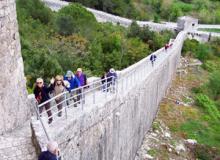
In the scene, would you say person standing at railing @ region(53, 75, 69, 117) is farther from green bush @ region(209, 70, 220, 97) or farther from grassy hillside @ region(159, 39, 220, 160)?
green bush @ region(209, 70, 220, 97)

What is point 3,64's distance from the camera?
945cm

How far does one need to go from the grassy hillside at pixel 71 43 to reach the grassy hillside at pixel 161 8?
16568mm

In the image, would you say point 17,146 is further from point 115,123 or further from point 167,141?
point 167,141

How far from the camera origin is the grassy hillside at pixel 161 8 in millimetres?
55062

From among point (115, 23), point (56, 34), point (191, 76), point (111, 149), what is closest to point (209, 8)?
point (115, 23)

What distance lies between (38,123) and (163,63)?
16462 millimetres

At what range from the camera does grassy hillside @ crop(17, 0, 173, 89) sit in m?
22.0

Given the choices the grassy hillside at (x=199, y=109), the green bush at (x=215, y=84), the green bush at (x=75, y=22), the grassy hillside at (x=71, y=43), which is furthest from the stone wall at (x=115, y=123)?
the green bush at (x=75, y=22)

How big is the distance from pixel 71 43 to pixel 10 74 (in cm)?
1919

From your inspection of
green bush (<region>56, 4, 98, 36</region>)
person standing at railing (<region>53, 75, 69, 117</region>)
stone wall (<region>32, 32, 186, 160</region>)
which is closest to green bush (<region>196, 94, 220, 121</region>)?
stone wall (<region>32, 32, 186, 160</region>)

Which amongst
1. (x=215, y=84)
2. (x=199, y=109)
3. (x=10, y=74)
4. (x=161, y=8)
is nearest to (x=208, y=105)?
(x=199, y=109)

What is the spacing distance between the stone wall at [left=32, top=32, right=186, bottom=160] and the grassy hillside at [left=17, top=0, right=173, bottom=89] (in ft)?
16.0

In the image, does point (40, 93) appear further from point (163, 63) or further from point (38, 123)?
point (163, 63)

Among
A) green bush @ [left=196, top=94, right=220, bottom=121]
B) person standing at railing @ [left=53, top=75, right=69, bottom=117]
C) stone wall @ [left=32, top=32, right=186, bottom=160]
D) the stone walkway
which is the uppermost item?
person standing at railing @ [left=53, top=75, right=69, bottom=117]
